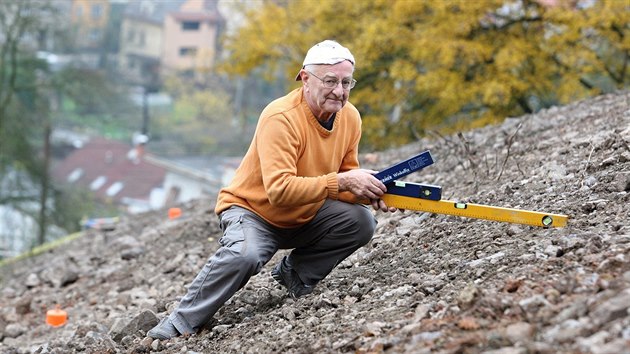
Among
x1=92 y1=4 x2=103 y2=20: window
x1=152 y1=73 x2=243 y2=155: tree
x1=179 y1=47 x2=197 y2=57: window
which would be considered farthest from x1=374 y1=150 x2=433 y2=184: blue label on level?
x1=179 y1=47 x2=197 y2=57: window

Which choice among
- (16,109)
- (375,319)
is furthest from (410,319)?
(16,109)

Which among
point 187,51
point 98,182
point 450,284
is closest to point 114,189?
point 98,182

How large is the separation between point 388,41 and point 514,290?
18.7 m

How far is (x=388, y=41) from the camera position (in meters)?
23.0

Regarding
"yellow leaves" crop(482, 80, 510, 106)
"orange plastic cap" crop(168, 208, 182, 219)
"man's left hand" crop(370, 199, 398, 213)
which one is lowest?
"orange plastic cap" crop(168, 208, 182, 219)

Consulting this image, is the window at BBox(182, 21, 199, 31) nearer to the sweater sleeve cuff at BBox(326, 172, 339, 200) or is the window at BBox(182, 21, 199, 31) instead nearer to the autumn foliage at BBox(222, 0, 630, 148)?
the autumn foliage at BBox(222, 0, 630, 148)

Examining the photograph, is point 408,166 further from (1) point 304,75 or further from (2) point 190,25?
(2) point 190,25

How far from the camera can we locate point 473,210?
219 inches

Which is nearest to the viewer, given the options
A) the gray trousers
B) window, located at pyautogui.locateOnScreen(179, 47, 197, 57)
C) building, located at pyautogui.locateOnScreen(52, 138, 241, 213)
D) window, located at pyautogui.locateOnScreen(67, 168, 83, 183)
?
the gray trousers

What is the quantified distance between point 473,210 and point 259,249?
121cm

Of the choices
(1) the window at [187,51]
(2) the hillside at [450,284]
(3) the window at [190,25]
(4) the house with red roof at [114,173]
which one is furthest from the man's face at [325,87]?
(1) the window at [187,51]

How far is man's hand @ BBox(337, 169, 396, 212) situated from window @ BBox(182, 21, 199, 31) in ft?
150

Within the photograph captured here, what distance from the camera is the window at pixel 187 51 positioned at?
52.9 meters

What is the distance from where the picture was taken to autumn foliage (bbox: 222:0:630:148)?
71.2 ft
